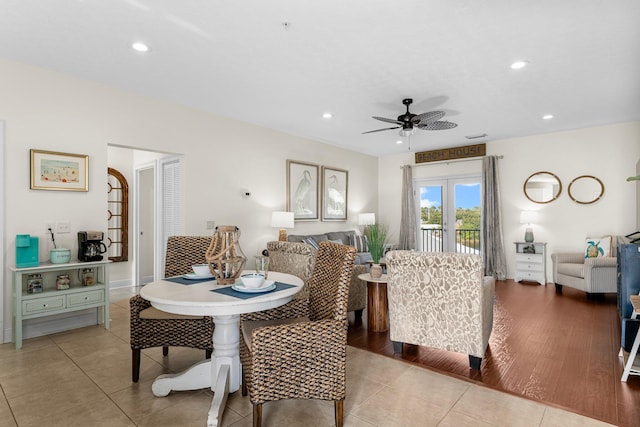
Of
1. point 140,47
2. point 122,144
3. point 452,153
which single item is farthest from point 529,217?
point 122,144

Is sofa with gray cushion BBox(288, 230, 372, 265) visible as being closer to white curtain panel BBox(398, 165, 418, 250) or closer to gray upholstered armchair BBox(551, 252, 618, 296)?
white curtain panel BBox(398, 165, 418, 250)

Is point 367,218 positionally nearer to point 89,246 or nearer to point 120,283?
point 120,283

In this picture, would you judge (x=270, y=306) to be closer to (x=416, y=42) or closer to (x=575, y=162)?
(x=416, y=42)

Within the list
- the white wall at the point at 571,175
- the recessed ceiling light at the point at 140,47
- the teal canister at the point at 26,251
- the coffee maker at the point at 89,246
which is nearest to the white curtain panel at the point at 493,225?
the white wall at the point at 571,175

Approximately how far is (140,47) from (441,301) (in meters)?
3.32

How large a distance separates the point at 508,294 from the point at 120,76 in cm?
590

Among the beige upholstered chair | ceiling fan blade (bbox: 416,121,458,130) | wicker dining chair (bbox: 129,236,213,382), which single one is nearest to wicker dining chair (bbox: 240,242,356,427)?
wicker dining chair (bbox: 129,236,213,382)

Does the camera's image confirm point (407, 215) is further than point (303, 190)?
Yes

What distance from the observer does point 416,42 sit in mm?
2879

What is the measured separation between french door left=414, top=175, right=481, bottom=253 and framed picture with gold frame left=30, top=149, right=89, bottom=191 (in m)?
6.23

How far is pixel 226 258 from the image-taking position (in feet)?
7.14

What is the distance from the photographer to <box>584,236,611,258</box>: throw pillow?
16.8 feet

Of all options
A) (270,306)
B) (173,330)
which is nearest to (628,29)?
(270,306)

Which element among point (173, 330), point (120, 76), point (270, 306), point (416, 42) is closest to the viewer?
point (270, 306)
